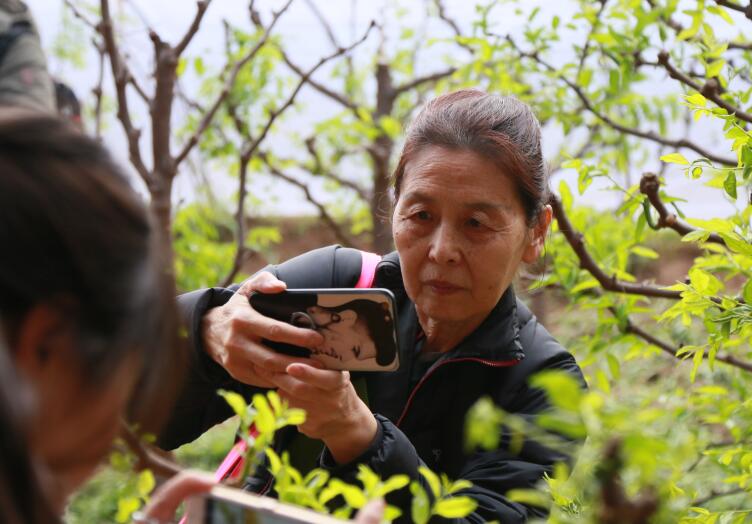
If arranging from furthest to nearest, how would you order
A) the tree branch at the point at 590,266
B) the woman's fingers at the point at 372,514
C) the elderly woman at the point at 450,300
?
Result: the tree branch at the point at 590,266 < the elderly woman at the point at 450,300 < the woman's fingers at the point at 372,514

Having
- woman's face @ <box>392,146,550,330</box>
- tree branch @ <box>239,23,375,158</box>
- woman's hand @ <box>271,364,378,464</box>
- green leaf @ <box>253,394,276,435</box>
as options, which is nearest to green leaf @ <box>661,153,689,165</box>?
woman's face @ <box>392,146,550,330</box>

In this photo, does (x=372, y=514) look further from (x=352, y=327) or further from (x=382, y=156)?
(x=382, y=156)

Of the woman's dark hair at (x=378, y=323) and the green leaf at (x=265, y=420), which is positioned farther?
the woman's dark hair at (x=378, y=323)

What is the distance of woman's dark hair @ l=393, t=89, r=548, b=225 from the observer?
1311 mm

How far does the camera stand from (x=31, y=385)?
55 cm

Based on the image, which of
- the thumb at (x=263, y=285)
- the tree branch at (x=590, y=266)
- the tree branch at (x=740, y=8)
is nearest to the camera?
the thumb at (x=263, y=285)

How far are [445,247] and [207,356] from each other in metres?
0.40

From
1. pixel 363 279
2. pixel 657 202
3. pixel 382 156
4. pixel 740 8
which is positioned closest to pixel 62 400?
pixel 363 279

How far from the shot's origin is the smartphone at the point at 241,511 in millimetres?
627

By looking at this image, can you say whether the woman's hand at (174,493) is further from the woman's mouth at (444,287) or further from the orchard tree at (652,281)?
the woman's mouth at (444,287)

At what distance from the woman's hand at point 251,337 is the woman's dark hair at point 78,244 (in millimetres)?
473

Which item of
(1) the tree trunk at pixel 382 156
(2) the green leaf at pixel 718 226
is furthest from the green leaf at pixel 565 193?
(1) the tree trunk at pixel 382 156

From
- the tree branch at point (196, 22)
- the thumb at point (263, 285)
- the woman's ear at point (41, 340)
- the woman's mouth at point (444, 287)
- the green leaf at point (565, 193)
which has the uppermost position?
the tree branch at point (196, 22)

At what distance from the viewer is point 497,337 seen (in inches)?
51.3
